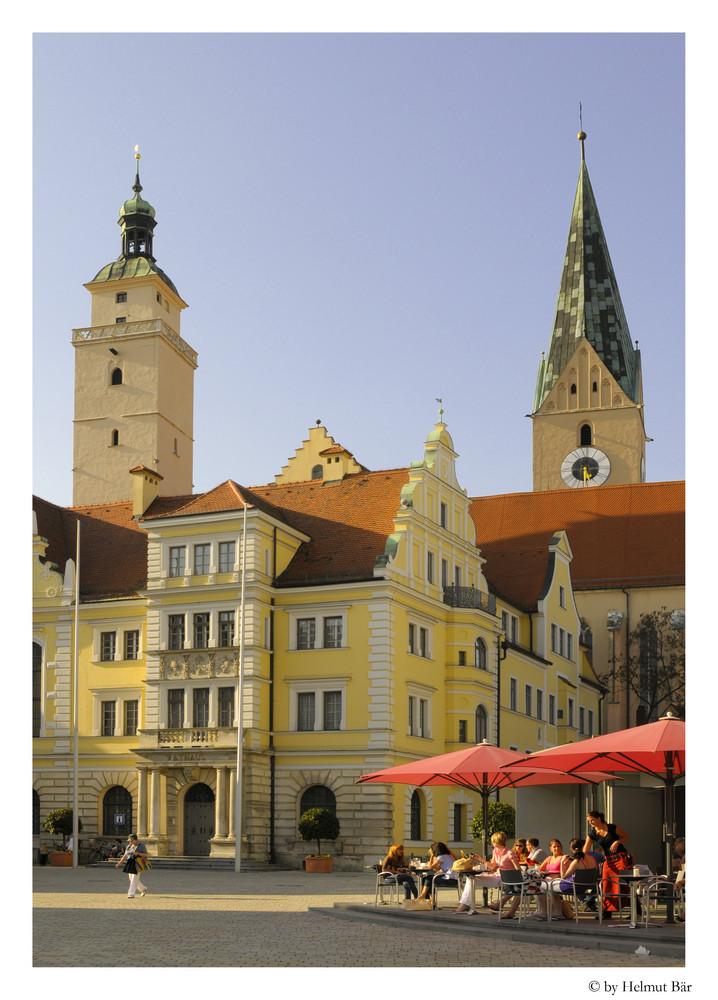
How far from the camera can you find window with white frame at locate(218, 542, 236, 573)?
154 ft

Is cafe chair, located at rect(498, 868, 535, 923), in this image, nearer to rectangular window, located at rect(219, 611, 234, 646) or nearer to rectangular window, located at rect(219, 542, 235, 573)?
rectangular window, located at rect(219, 611, 234, 646)

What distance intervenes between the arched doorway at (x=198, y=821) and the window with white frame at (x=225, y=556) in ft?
23.8

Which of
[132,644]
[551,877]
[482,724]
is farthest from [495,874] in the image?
[132,644]

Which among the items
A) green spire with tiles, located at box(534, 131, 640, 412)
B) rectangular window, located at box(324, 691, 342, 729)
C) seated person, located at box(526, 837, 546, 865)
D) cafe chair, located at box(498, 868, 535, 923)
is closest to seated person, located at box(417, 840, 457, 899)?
seated person, located at box(526, 837, 546, 865)

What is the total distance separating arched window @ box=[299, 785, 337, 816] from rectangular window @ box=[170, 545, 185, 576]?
347 inches

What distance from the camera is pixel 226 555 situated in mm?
46938

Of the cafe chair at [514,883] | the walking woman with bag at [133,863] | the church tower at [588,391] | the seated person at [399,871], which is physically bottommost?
the walking woman with bag at [133,863]

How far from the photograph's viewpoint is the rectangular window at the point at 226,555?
46.8m

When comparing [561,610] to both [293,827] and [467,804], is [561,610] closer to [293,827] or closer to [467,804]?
[467,804]

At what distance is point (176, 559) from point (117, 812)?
30.6ft

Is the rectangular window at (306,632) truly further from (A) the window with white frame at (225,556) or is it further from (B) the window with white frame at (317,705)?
(A) the window with white frame at (225,556)

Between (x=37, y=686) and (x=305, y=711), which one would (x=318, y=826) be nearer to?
(x=305, y=711)

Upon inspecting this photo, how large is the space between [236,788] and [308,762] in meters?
2.97

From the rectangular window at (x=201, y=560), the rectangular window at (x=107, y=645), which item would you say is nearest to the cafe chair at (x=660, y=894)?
the rectangular window at (x=201, y=560)
